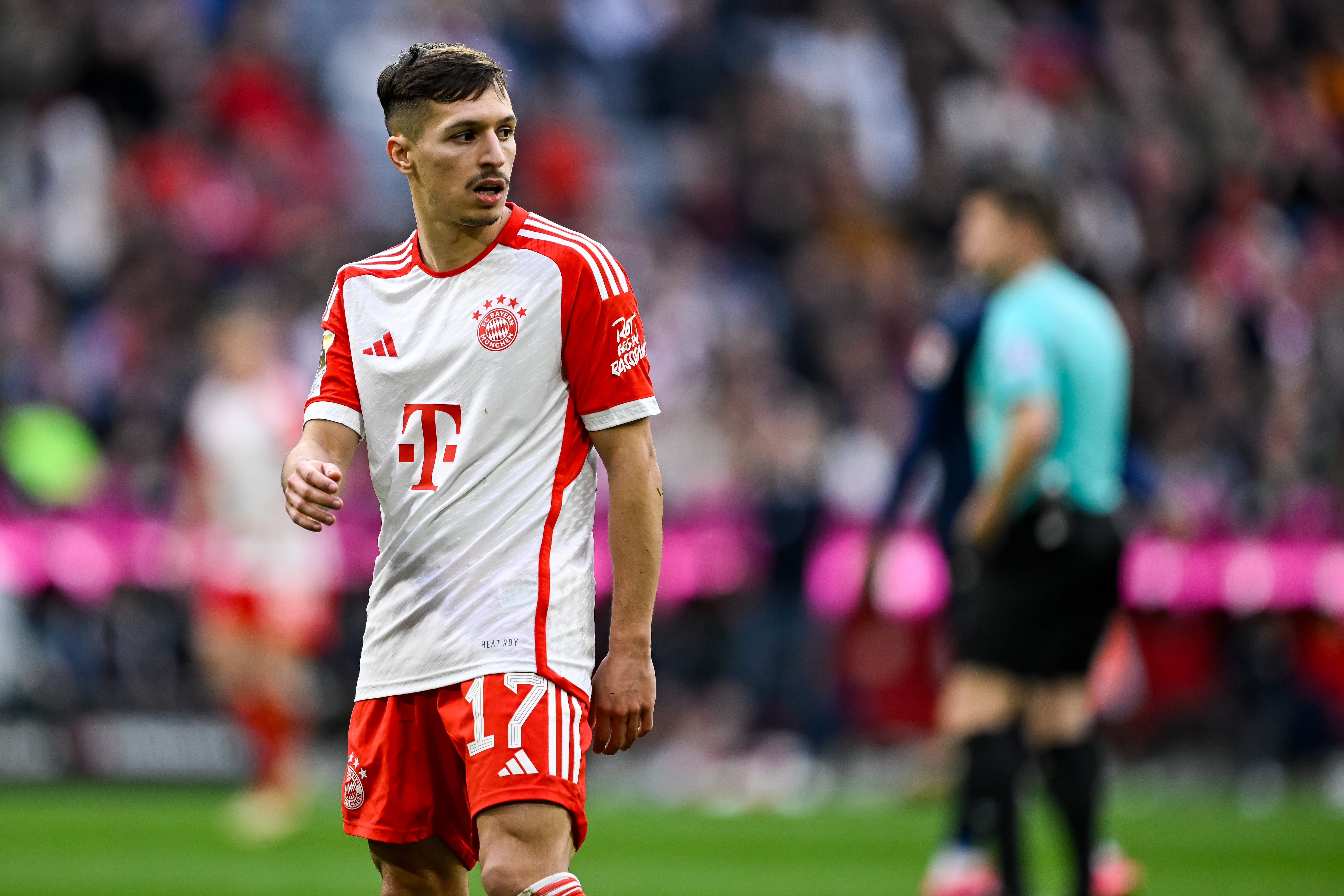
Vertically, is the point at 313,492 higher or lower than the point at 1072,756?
higher

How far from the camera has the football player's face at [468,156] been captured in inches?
163

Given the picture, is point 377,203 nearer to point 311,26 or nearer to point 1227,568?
point 311,26

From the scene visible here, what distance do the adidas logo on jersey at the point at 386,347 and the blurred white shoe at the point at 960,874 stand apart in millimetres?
3769

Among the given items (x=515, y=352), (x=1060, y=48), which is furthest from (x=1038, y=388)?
(x=1060, y=48)

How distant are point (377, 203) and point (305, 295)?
7.42 ft

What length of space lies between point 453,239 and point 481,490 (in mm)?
564

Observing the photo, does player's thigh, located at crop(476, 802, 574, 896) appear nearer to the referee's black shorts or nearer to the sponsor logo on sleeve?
the sponsor logo on sleeve

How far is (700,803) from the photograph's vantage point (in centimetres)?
1302

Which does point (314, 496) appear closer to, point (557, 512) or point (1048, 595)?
point (557, 512)

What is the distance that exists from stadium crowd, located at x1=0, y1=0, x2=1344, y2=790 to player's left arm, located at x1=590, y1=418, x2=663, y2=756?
9705 millimetres

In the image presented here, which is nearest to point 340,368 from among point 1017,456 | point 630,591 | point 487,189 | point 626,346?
point 487,189

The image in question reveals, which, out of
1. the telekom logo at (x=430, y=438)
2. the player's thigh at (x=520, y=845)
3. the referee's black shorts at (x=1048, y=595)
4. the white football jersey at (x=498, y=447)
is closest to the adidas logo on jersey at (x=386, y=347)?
the white football jersey at (x=498, y=447)

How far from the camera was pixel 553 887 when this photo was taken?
152 inches

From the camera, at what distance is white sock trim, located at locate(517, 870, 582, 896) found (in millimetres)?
3857
